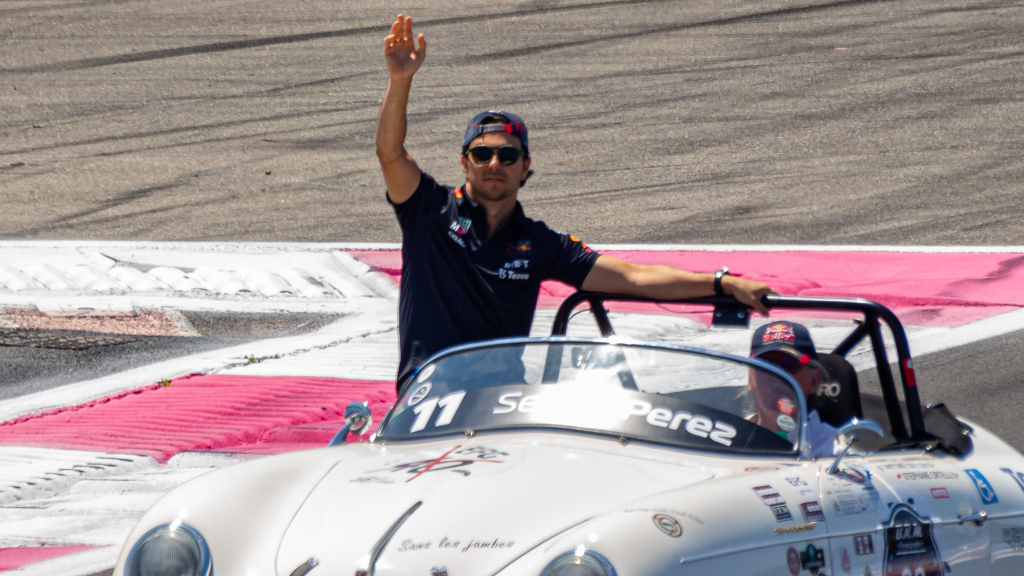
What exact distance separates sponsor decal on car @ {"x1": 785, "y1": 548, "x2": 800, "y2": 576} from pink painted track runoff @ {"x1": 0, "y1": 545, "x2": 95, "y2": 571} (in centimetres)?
316

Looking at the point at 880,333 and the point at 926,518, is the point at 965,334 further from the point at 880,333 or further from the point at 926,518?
the point at 926,518

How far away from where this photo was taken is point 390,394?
7449 mm

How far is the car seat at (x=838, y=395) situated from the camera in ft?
14.5

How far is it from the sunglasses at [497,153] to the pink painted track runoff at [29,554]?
241 centimetres

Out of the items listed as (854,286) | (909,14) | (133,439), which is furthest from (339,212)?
(909,14)

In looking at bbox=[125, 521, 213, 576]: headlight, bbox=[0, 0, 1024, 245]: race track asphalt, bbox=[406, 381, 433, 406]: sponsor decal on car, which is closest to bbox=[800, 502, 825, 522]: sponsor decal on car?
bbox=[406, 381, 433, 406]: sponsor decal on car

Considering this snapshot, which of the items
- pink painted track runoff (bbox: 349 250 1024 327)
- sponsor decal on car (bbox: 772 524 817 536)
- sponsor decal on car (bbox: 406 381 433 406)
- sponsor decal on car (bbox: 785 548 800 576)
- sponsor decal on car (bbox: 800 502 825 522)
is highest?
pink painted track runoff (bbox: 349 250 1024 327)

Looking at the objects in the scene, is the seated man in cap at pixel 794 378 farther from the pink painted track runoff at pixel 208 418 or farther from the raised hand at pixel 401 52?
the pink painted track runoff at pixel 208 418

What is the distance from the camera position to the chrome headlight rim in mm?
2761

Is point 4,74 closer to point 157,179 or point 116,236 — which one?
point 157,179

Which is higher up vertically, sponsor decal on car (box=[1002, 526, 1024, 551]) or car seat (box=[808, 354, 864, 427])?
car seat (box=[808, 354, 864, 427])

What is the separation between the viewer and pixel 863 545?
11.1 feet

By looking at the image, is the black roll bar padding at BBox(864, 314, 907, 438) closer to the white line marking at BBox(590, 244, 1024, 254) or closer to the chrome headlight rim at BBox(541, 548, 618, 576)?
the chrome headlight rim at BBox(541, 548, 618, 576)

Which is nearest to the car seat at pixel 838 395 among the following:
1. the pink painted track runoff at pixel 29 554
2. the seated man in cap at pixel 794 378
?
the seated man in cap at pixel 794 378
